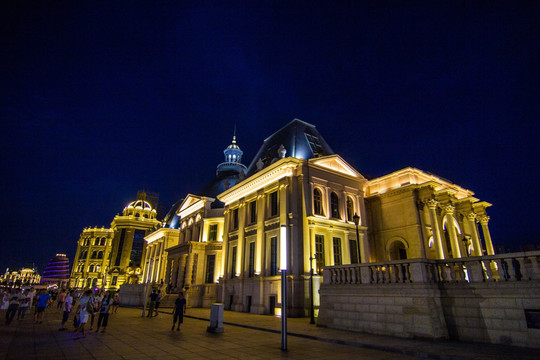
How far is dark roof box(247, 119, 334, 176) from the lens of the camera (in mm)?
→ 29297

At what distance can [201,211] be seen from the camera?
42375 millimetres

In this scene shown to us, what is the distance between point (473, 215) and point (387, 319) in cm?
2608

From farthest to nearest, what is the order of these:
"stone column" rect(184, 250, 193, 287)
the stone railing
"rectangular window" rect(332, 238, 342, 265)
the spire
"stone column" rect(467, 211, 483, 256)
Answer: the spire < "stone column" rect(184, 250, 193, 287) < "stone column" rect(467, 211, 483, 256) < "rectangular window" rect(332, 238, 342, 265) < the stone railing

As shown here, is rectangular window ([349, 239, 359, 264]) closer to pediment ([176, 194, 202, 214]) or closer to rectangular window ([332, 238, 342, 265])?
rectangular window ([332, 238, 342, 265])

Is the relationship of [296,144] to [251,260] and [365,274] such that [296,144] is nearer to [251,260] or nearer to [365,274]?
[251,260]

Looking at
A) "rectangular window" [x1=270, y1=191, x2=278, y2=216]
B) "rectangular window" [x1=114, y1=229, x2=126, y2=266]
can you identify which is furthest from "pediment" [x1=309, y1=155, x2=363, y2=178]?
"rectangular window" [x1=114, y1=229, x2=126, y2=266]

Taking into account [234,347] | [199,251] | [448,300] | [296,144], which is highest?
[296,144]

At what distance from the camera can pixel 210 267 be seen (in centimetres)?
3700

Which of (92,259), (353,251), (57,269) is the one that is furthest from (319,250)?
(57,269)

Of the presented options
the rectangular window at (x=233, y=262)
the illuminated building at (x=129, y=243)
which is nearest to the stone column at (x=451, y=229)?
the rectangular window at (x=233, y=262)

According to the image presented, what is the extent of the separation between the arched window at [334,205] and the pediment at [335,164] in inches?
97.8

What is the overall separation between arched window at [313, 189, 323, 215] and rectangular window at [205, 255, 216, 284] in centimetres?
1774

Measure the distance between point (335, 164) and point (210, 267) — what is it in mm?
20802

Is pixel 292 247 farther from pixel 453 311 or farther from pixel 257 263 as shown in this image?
pixel 453 311
